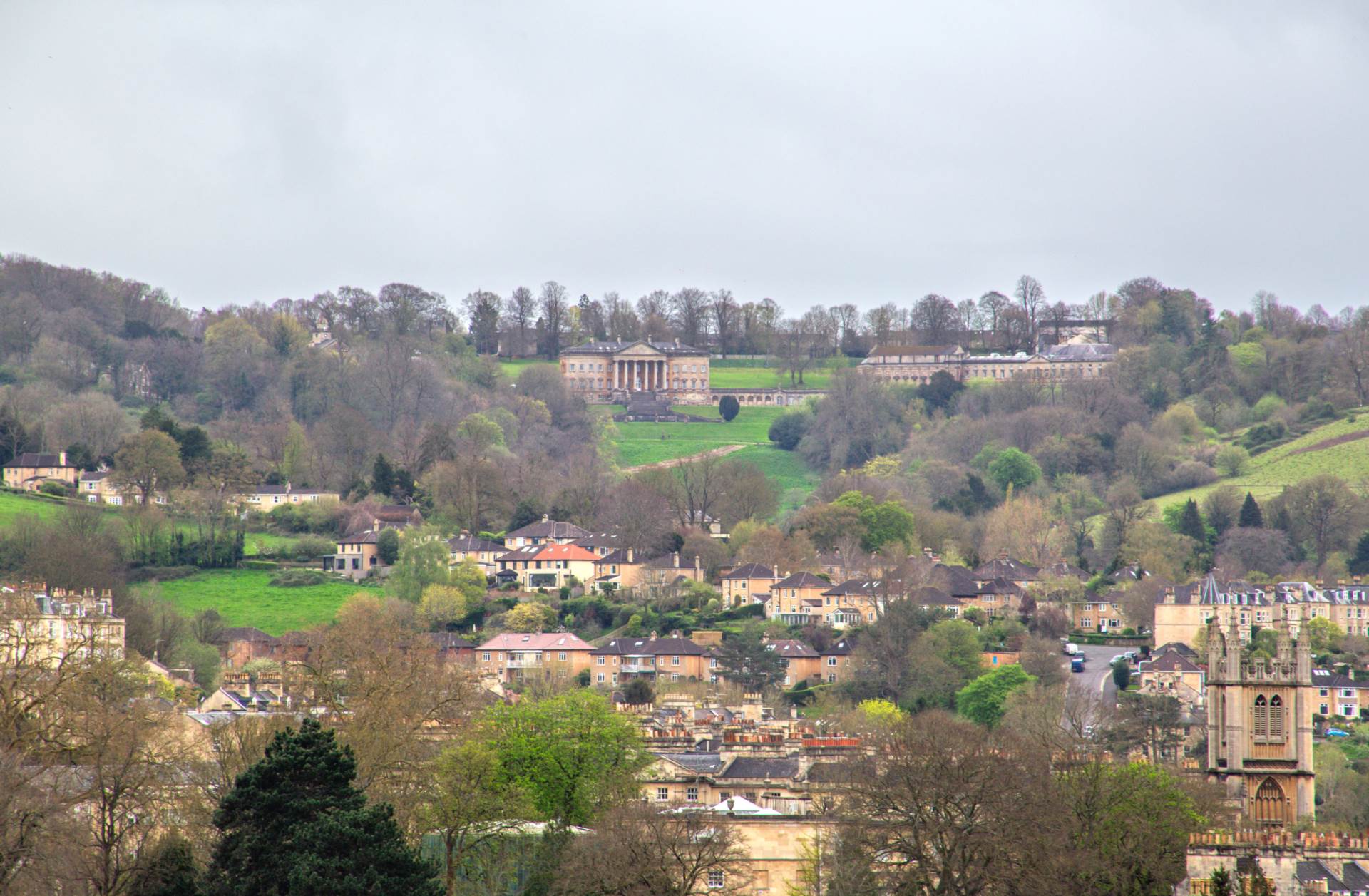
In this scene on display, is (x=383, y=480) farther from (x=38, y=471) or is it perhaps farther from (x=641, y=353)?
(x=641, y=353)

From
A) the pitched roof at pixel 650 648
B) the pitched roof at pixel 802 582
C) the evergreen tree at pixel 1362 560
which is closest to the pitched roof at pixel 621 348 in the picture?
the evergreen tree at pixel 1362 560

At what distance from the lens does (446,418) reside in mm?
143625

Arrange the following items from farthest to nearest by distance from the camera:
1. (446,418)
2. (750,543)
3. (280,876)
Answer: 1. (446,418)
2. (750,543)
3. (280,876)

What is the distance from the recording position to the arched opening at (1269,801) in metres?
43.7

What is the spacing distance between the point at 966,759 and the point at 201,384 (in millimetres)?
110801

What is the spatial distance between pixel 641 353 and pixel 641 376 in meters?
1.50

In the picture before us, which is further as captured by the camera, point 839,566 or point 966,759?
point 839,566

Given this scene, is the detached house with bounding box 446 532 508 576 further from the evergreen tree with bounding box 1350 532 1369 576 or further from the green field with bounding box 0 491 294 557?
the evergreen tree with bounding box 1350 532 1369 576

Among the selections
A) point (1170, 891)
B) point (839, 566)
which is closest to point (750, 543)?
point (839, 566)

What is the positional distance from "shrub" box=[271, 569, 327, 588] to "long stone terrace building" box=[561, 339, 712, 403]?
224ft

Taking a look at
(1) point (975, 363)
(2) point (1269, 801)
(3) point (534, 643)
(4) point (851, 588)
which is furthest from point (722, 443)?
(2) point (1269, 801)

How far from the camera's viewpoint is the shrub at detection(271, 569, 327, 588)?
9981 centimetres

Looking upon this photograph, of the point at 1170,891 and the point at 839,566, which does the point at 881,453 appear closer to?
the point at 839,566

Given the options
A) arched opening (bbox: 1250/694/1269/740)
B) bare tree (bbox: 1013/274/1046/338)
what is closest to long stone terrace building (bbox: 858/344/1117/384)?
bare tree (bbox: 1013/274/1046/338)
